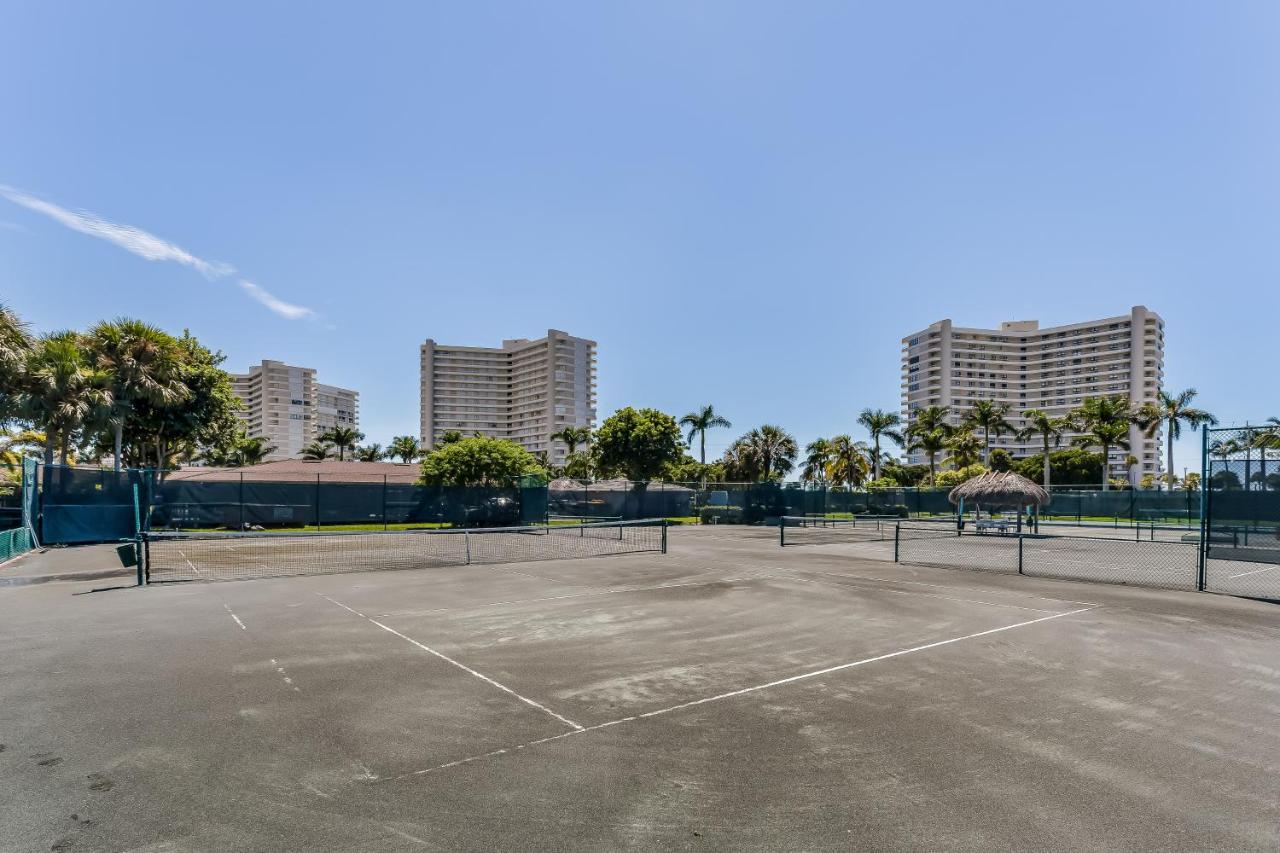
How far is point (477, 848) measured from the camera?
371 cm

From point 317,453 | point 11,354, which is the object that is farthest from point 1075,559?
point 317,453

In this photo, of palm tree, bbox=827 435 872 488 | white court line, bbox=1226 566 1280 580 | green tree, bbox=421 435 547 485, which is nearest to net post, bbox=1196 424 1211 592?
white court line, bbox=1226 566 1280 580

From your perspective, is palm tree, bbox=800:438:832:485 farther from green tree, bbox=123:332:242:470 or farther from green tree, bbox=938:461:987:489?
green tree, bbox=123:332:242:470

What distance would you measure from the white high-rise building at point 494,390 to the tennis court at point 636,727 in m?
175

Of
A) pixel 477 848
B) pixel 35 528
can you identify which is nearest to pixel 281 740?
pixel 477 848

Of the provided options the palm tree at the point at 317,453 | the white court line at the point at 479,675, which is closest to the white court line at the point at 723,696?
the white court line at the point at 479,675

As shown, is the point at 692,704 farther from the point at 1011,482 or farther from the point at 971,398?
the point at 971,398

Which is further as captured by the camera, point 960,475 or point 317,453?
point 317,453

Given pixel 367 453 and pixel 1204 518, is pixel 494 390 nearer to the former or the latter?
pixel 367 453

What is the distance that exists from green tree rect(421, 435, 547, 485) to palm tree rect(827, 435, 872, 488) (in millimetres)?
50267

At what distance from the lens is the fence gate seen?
13867 mm

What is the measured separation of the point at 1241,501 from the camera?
46.8ft

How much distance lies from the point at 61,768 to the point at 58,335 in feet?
123

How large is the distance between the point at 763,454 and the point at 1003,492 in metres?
44.8
